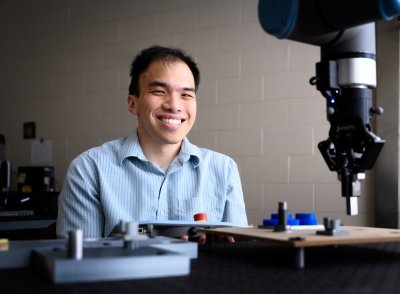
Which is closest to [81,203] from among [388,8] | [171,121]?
[171,121]

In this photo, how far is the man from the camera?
1.88 metres

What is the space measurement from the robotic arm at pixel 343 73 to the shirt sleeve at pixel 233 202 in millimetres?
1087

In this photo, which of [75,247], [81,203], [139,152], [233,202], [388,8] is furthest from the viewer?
[233,202]

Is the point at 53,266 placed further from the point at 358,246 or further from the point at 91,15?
the point at 91,15

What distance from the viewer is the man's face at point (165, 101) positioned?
199cm

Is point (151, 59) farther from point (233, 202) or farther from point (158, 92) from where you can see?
point (233, 202)

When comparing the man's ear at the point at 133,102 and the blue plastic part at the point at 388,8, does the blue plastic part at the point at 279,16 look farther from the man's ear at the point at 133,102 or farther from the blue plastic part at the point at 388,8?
the man's ear at the point at 133,102

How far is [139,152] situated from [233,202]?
0.40 meters

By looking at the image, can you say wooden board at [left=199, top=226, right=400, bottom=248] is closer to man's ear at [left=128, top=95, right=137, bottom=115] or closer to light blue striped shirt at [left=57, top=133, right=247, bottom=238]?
light blue striped shirt at [left=57, top=133, right=247, bottom=238]

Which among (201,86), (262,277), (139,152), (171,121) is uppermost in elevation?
(201,86)

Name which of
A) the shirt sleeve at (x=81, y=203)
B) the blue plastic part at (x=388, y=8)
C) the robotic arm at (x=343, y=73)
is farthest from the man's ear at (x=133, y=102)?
the blue plastic part at (x=388, y=8)

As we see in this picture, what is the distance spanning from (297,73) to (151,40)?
1.01 meters

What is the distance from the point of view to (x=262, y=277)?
2.65 ft

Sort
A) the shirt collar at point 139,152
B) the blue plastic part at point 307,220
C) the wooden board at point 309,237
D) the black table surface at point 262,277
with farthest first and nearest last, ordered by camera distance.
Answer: the shirt collar at point 139,152
the blue plastic part at point 307,220
the wooden board at point 309,237
the black table surface at point 262,277
